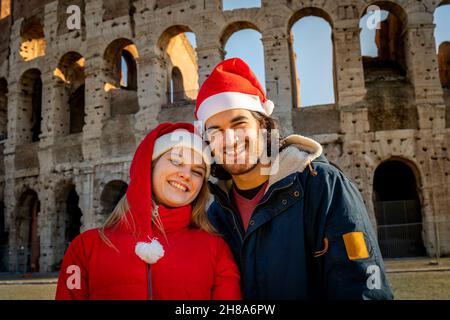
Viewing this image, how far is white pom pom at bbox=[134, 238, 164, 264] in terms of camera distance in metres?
1.89

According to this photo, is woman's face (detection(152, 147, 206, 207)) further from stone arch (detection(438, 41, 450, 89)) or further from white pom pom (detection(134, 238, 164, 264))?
stone arch (detection(438, 41, 450, 89))

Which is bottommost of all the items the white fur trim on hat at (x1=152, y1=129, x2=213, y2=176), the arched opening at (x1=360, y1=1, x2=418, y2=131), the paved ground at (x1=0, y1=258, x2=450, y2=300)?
the paved ground at (x1=0, y1=258, x2=450, y2=300)

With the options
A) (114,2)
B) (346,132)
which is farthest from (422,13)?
(114,2)

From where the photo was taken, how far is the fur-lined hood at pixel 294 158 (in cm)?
217

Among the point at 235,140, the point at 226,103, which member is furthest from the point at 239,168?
the point at 226,103

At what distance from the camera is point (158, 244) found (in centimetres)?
193

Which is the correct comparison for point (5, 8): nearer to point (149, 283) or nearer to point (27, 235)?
point (27, 235)

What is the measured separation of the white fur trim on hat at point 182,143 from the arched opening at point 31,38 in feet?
51.8

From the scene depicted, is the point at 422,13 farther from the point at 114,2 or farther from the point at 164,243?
the point at 164,243

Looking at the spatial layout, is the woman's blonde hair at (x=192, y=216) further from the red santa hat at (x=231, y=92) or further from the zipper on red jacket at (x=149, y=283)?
the red santa hat at (x=231, y=92)

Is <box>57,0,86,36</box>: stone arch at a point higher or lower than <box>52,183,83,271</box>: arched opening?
A: higher

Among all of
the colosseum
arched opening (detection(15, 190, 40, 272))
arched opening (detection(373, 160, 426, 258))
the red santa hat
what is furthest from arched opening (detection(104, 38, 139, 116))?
the red santa hat

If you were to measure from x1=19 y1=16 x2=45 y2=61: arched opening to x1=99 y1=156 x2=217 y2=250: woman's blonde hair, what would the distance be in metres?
15.9

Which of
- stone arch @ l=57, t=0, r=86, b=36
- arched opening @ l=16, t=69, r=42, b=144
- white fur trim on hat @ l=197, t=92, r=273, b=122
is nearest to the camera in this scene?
white fur trim on hat @ l=197, t=92, r=273, b=122
